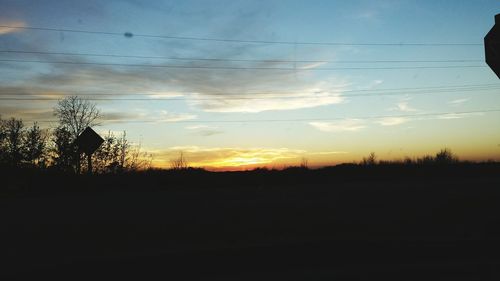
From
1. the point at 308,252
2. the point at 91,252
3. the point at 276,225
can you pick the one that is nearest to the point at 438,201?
the point at 276,225

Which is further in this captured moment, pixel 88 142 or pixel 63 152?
pixel 63 152

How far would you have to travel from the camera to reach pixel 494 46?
905cm

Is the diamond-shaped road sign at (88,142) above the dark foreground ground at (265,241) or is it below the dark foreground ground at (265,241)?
above

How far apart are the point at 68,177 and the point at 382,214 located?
2788cm

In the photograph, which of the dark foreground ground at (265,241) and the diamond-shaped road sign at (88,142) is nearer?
the dark foreground ground at (265,241)

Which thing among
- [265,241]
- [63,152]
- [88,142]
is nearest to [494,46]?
[265,241]

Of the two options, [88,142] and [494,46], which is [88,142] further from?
[494,46]

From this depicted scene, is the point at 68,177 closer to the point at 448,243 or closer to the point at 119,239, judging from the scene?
the point at 119,239

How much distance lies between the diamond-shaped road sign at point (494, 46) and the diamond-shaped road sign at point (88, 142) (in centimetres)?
1670

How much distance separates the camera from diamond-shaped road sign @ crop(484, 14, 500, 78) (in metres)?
8.99

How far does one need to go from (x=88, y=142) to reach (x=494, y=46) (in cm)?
1735

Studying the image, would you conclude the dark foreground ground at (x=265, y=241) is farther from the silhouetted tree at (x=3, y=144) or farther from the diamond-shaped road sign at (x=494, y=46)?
the silhouetted tree at (x=3, y=144)

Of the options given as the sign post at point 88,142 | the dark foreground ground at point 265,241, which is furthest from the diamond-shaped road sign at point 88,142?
the dark foreground ground at point 265,241

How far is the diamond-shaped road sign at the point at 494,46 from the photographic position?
29.5 feet
